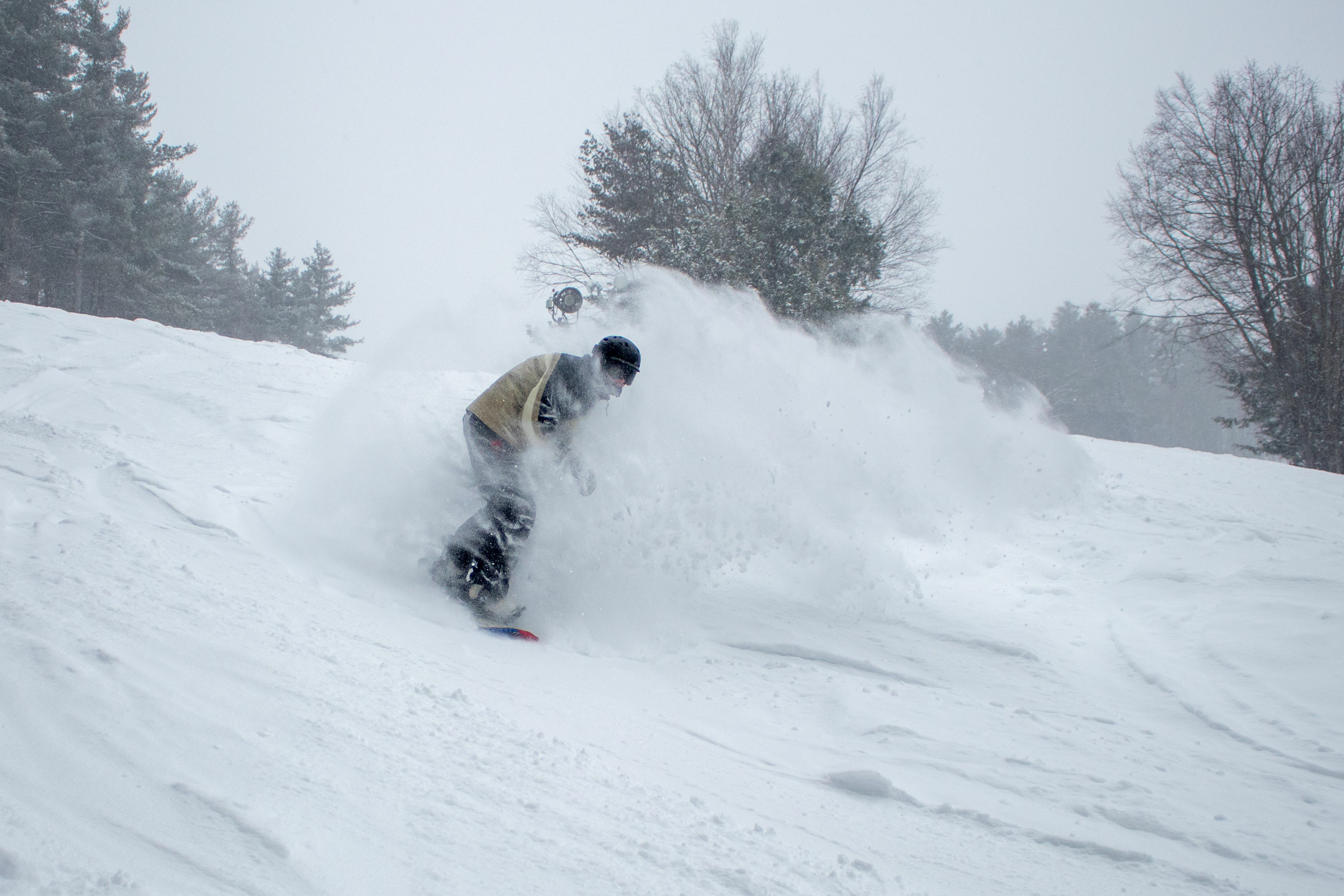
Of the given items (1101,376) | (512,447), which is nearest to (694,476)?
(512,447)

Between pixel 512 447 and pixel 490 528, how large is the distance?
17.1 inches

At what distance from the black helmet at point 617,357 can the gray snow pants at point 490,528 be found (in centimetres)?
64

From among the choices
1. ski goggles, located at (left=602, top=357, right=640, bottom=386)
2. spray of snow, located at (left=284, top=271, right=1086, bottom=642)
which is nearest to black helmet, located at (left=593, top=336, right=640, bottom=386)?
ski goggles, located at (left=602, top=357, right=640, bottom=386)

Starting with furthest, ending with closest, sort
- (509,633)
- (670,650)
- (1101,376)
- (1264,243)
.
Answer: (1101,376)
(1264,243)
(670,650)
(509,633)

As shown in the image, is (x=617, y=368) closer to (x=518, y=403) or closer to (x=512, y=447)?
(x=518, y=403)

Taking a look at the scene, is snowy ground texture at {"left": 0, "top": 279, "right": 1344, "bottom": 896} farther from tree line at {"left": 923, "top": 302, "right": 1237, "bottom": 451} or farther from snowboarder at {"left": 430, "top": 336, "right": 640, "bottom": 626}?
tree line at {"left": 923, "top": 302, "right": 1237, "bottom": 451}

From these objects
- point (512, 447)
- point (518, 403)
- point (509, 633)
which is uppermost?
point (518, 403)

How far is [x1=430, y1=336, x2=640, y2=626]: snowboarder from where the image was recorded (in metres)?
3.55

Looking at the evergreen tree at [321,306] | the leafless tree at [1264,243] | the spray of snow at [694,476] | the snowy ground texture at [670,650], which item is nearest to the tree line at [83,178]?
the evergreen tree at [321,306]

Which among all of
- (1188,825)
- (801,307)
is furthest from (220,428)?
(801,307)

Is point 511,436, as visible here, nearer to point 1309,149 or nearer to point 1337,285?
point 1337,285

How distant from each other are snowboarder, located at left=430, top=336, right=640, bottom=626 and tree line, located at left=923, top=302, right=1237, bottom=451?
32.5 m

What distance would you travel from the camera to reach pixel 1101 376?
45594mm

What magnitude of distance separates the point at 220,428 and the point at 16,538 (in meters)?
3.32
